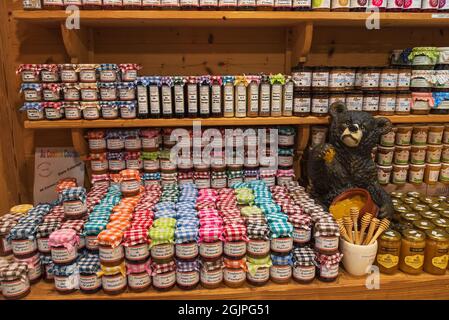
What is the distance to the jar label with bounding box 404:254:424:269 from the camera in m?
1.51

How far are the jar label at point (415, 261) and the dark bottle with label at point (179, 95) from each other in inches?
43.8

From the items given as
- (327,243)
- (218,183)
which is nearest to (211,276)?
(327,243)

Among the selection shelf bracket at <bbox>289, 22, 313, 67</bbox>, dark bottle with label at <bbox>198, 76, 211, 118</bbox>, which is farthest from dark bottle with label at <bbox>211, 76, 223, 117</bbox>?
shelf bracket at <bbox>289, 22, 313, 67</bbox>

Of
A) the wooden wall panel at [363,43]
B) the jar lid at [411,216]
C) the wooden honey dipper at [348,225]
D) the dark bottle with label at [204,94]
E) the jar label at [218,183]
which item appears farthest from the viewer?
the wooden wall panel at [363,43]

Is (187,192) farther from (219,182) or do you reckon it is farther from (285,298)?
(285,298)

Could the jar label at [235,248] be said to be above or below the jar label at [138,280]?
above

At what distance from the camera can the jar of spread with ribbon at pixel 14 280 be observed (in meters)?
1.33

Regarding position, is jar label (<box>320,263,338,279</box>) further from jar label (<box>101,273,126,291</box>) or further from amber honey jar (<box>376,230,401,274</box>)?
jar label (<box>101,273,126,291</box>)

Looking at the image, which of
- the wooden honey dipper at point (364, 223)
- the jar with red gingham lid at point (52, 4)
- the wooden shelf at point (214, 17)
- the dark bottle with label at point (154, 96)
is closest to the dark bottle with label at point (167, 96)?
the dark bottle with label at point (154, 96)

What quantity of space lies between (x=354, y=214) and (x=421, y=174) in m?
0.59

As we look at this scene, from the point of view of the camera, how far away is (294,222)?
1.47 meters

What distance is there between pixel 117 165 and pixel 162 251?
0.62 metres

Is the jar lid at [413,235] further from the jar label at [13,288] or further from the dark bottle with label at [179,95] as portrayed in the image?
the jar label at [13,288]

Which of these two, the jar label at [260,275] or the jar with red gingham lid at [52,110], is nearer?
the jar label at [260,275]
